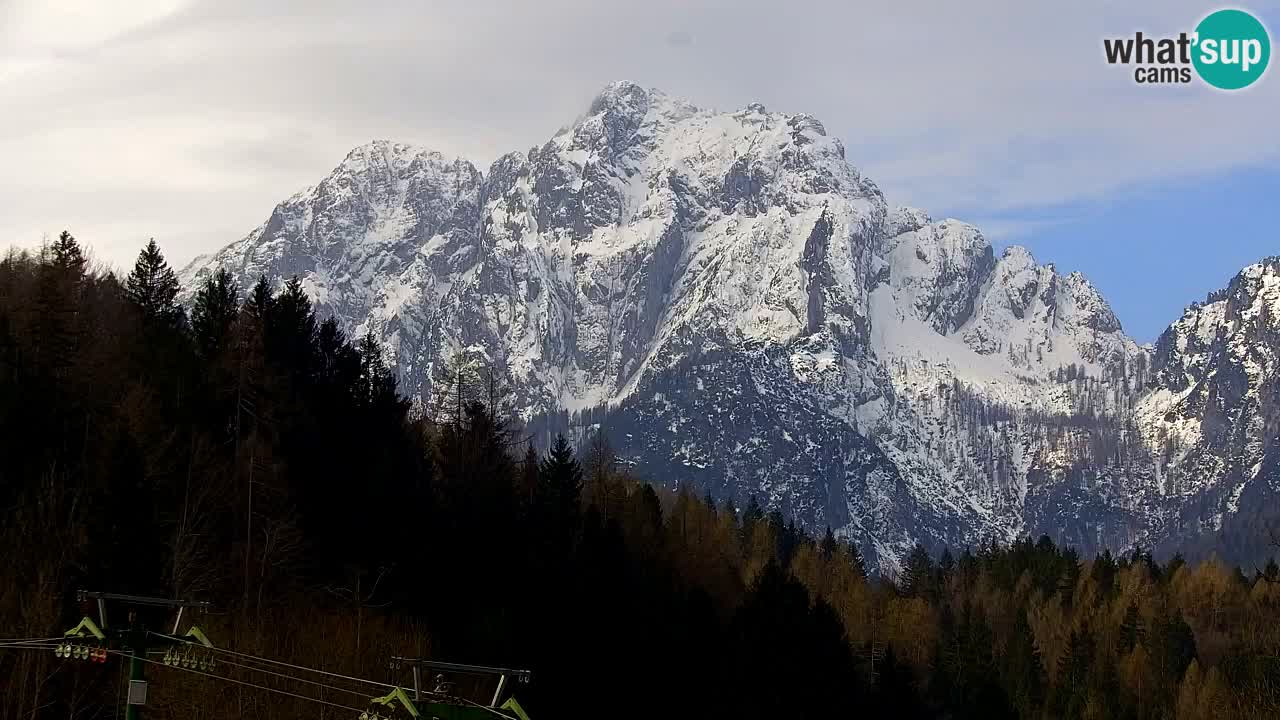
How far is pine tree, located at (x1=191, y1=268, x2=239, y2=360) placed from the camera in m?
95.5

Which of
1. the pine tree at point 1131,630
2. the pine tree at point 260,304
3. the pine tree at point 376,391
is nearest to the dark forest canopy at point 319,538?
the pine tree at point 376,391

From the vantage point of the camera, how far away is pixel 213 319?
97688mm

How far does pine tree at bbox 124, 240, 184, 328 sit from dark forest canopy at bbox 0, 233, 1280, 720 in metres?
0.18

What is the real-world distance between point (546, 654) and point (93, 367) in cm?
2659

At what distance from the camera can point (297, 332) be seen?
104562 mm

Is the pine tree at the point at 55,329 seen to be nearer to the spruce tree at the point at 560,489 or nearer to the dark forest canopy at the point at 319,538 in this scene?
the dark forest canopy at the point at 319,538

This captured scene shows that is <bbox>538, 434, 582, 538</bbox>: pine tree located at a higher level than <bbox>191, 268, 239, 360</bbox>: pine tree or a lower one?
lower

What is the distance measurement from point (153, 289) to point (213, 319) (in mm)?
6502

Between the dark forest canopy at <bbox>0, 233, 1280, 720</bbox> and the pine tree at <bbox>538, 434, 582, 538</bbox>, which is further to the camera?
the pine tree at <bbox>538, 434, 582, 538</bbox>

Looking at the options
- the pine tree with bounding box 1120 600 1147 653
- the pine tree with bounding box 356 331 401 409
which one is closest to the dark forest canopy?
the pine tree with bounding box 356 331 401 409

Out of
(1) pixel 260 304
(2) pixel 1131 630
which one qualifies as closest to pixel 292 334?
(1) pixel 260 304

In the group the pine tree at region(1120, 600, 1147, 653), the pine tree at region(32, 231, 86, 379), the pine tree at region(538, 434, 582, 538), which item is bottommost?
the pine tree at region(1120, 600, 1147, 653)

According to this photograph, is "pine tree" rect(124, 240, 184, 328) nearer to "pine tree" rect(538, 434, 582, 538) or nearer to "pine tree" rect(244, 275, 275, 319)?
"pine tree" rect(244, 275, 275, 319)

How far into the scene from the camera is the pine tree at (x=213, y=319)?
9550cm
